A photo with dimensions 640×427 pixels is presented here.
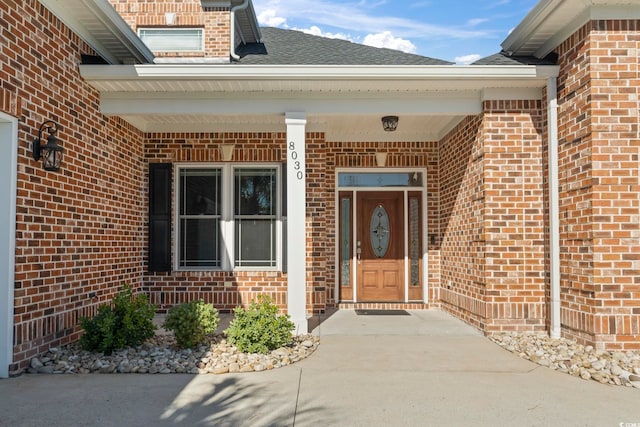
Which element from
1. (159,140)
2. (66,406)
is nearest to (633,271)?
(66,406)

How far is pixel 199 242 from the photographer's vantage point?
26.1ft

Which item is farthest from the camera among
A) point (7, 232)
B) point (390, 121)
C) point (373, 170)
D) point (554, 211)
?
point (373, 170)

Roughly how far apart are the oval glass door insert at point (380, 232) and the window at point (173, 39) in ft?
14.3

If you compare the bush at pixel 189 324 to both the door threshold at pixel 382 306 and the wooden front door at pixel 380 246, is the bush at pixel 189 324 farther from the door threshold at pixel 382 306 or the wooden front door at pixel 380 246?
the wooden front door at pixel 380 246

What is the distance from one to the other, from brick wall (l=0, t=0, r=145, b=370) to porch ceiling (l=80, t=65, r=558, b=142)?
1.67 feet

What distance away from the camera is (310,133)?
7797 millimetres

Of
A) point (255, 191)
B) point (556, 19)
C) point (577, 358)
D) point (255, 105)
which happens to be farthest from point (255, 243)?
point (556, 19)

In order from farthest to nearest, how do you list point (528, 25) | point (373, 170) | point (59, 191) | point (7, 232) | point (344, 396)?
point (373, 170), point (528, 25), point (59, 191), point (7, 232), point (344, 396)

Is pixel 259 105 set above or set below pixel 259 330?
above

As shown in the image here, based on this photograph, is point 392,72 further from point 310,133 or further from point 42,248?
point 42,248

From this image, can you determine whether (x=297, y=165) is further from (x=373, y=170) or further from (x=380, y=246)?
(x=380, y=246)

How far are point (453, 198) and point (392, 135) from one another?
1.66 metres

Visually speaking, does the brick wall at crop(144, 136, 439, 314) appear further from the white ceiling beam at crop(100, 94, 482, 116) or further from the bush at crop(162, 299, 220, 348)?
the bush at crop(162, 299, 220, 348)

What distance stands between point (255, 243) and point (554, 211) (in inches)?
177
